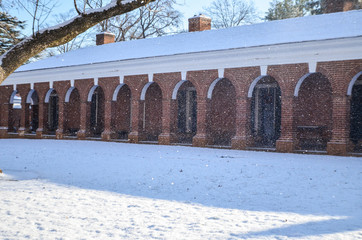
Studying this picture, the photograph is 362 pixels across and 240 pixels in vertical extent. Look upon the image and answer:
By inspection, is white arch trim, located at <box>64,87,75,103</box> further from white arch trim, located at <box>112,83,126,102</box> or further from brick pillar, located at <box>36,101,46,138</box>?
white arch trim, located at <box>112,83,126,102</box>

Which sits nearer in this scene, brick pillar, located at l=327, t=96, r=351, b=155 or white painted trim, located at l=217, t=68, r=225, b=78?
brick pillar, located at l=327, t=96, r=351, b=155

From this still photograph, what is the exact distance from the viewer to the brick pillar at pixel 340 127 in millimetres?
15251

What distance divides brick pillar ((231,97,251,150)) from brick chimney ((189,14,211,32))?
7.88 m

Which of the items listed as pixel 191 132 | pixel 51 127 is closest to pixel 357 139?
pixel 191 132

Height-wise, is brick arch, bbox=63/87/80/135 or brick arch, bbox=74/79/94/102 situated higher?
brick arch, bbox=74/79/94/102

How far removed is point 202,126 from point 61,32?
12165mm

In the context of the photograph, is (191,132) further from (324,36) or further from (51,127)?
(51,127)

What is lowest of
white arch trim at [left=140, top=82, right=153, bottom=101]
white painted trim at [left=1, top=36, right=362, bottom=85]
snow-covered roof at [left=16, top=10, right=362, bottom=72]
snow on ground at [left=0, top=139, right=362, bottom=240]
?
snow on ground at [left=0, top=139, right=362, bottom=240]

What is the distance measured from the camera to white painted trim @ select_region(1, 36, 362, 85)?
1536cm

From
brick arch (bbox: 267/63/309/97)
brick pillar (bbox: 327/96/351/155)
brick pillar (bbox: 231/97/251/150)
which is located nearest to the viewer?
brick pillar (bbox: 327/96/351/155)

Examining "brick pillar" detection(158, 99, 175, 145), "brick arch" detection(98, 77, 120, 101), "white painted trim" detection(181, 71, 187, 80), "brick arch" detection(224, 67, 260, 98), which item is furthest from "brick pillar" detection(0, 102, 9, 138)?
"brick arch" detection(224, 67, 260, 98)

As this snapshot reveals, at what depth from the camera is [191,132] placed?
21531mm

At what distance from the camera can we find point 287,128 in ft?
54.3

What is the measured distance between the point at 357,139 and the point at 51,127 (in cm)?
1866
